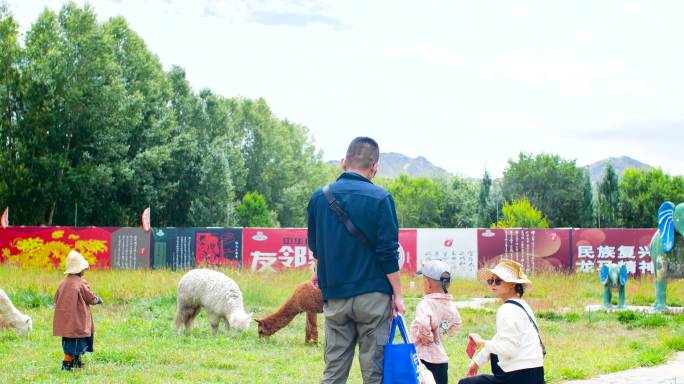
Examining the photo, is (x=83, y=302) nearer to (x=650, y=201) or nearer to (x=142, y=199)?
(x=142, y=199)

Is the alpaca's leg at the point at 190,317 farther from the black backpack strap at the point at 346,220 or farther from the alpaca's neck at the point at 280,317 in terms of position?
the black backpack strap at the point at 346,220

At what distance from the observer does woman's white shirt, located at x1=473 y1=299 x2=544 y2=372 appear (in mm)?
4684

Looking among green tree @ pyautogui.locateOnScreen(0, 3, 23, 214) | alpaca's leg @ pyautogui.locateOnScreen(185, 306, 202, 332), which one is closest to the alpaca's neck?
alpaca's leg @ pyautogui.locateOnScreen(185, 306, 202, 332)

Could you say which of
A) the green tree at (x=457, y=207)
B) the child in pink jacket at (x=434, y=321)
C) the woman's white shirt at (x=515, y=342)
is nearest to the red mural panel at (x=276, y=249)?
the child in pink jacket at (x=434, y=321)

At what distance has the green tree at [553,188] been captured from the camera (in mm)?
55375

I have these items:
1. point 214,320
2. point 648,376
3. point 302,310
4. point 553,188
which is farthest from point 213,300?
point 553,188

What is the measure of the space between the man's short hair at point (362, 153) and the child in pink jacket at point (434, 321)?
126 cm

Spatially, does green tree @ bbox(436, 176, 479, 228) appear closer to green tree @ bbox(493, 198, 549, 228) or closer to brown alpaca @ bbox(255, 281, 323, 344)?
green tree @ bbox(493, 198, 549, 228)

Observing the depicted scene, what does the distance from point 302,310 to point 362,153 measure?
6679mm

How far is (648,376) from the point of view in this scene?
7.93 metres

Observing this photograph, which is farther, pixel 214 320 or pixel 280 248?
pixel 280 248

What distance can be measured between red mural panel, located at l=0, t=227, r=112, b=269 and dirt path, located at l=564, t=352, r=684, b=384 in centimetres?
2147

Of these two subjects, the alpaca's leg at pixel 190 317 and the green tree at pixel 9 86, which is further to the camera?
the green tree at pixel 9 86

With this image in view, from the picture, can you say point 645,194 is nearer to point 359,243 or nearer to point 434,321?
point 434,321
